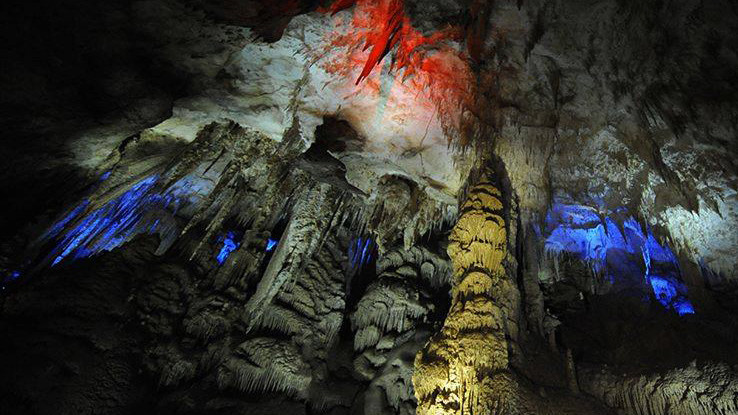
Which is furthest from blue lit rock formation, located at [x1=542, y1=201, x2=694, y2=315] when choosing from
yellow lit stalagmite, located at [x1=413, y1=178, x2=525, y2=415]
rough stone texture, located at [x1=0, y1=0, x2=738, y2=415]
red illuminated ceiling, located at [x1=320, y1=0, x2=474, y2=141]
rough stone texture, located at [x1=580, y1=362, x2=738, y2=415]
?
rough stone texture, located at [x1=580, y1=362, x2=738, y2=415]

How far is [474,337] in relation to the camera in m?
4.00

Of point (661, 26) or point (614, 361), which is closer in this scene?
point (661, 26)

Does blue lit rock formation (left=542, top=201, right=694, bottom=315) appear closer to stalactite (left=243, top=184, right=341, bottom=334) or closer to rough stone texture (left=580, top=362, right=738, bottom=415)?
rough stone texture (left=580, top=362, right=738, bottom=415)

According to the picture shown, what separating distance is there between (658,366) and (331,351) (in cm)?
495

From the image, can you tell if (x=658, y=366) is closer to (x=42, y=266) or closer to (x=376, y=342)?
(x=376, y=342)

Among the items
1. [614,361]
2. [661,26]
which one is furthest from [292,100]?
[614,361]

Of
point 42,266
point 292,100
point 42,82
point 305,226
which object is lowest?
point 42,266

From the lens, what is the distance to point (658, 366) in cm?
442

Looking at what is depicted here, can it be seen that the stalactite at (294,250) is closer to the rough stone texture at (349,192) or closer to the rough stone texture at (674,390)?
the rough stone texture at (349,192)

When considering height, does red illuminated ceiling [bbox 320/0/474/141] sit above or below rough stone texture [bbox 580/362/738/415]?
above

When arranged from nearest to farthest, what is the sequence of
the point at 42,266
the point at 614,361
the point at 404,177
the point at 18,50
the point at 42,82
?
the point at 18,50 < the point at 42,82 < the point at 614,361 < the point at 42,266 < the point at 404,177

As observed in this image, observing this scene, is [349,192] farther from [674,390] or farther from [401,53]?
[674,390]

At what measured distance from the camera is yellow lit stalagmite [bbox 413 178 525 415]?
373 cm

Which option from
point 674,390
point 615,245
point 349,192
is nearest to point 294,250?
point 349,192
